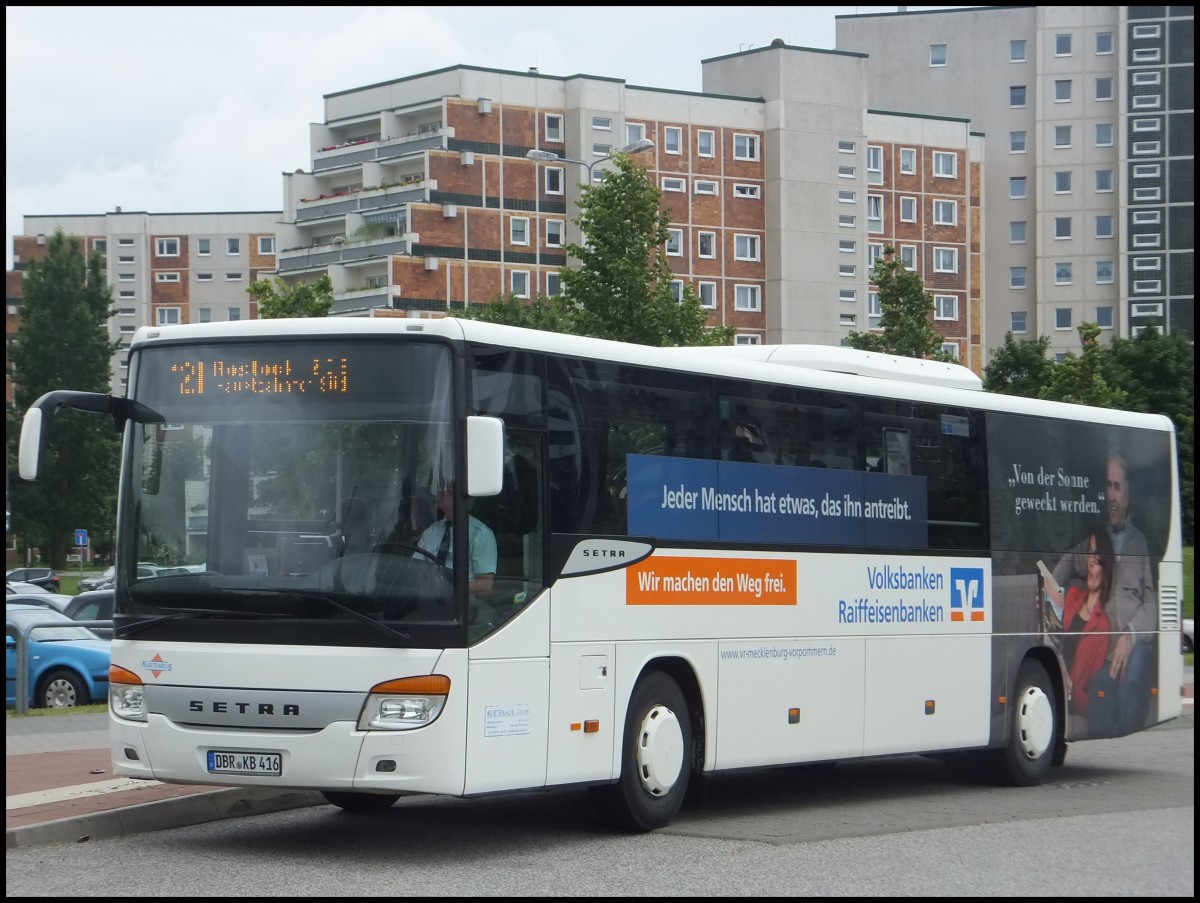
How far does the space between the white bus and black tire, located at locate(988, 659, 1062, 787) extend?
699mm

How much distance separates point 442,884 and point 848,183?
99580 mm

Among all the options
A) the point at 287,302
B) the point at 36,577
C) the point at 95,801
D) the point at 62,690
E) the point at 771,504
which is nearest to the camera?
the point at 95,801

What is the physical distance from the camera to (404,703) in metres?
10.3

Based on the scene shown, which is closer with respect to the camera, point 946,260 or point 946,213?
point 946,213

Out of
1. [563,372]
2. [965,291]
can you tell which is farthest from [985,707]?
[965,291]

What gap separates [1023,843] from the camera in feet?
37.7

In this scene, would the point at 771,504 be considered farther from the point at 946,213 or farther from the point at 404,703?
the point at 946,213

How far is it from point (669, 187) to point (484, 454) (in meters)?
91.0

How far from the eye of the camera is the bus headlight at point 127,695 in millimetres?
10828

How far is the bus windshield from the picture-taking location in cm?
1038

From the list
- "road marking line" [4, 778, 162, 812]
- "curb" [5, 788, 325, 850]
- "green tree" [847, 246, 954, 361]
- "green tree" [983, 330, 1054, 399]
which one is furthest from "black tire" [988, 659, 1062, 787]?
"green tree" [983, 330, 1054, 399]

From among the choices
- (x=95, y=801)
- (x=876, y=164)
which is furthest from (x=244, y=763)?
(x=876, y=164)

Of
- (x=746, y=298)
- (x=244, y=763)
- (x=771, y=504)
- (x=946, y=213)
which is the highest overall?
(x=946, y=213)

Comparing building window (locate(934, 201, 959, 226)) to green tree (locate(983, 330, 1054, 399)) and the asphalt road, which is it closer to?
green tree (locate(983, 330, 1054, 399))
